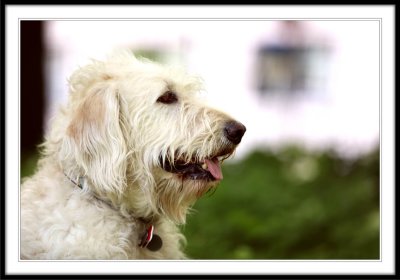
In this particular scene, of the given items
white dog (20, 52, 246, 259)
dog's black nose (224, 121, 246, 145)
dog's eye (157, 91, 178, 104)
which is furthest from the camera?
dog's eye (157, 91, 178, 104)

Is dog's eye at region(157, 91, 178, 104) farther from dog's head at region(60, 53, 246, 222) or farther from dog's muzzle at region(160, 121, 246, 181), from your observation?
dog's muzzle at region(160, 121, 246, 181)

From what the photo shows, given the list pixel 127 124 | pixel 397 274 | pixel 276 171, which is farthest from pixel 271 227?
pixel 127 124

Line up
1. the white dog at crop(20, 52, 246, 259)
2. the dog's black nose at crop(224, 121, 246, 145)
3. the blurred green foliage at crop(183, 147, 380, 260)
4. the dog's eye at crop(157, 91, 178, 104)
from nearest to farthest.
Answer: the white dog at crop(20, 52, 246, 259) → the dog's black nose at crop(224, 121, 246, 145) → the dog's eye at crop(157, 91, 178, 104) → the blurred green foliage at crop(183, 147, 380, 260)

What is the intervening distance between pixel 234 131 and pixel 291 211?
4.07 metres

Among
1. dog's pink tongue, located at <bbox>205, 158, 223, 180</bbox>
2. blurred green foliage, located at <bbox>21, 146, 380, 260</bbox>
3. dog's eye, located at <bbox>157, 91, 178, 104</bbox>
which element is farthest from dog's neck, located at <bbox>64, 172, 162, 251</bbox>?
blurred green foliage, located at <bbox>21, 146, 380, 260</bbox>

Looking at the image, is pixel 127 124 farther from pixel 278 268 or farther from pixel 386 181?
pixel 386 181

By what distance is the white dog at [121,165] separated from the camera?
162 inches

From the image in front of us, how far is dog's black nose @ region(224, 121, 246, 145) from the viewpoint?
14.0 feet

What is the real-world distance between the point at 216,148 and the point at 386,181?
4.48 feet

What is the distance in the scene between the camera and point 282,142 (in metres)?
10.8

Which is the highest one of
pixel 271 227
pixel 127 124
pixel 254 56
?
pixel 254 56

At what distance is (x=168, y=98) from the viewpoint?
4.44m

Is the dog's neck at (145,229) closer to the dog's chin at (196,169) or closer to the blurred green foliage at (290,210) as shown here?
the dog's chin at (196,169)

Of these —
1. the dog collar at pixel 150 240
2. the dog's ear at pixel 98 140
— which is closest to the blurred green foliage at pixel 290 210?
the dog collar at pixel 150 240
